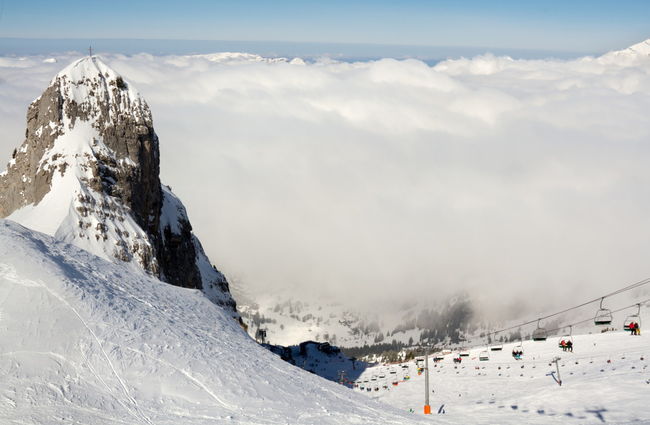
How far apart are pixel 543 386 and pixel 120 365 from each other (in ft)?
150

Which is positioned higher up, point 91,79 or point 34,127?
point 91,79

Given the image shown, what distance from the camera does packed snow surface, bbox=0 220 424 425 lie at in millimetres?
29906

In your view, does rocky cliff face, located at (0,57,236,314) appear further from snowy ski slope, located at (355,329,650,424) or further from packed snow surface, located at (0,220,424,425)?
packed snow surface, located at (0,220,424,425)

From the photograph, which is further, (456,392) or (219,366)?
(456,392)

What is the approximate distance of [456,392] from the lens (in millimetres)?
71250

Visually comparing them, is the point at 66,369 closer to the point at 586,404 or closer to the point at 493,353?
the point at 586,404

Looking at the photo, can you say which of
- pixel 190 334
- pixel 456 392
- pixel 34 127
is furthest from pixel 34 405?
pixel 34 127

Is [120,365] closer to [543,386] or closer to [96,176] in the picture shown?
[543,386]

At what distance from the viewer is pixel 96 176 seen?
10619 cm

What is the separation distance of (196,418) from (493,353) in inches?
3318

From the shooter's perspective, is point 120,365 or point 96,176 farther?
point 96,176

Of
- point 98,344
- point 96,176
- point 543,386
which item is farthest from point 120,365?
point 96,176

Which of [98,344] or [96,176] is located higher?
[96,176]

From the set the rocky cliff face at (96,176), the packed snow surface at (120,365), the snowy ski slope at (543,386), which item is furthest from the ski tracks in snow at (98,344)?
the rocky cliff face at (96,176)
